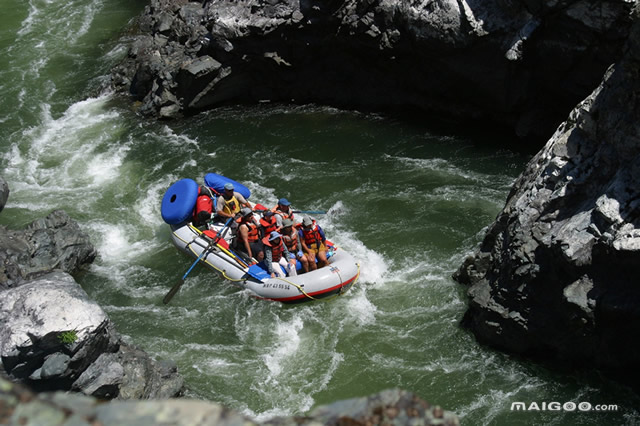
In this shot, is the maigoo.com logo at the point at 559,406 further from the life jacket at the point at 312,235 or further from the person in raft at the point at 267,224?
the person in raft at the point at 267,224

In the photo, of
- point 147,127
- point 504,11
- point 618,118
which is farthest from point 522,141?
point 147,127

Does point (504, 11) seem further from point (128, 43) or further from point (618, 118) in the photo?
point (128, 43)

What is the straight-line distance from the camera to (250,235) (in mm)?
11164

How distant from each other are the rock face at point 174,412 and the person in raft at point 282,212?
8172 mm

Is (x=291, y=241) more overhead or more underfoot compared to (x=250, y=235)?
more overhead

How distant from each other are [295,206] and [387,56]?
4.45 meters

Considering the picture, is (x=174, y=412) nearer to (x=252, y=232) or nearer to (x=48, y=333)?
(x=48, y=333)

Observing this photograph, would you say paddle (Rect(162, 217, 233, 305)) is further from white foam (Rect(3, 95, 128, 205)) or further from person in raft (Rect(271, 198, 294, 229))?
white foam (Rect(3, 95, 128, 205))

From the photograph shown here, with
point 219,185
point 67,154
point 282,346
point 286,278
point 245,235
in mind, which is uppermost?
point 219,185

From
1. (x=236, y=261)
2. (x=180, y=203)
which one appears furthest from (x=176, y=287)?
(x=180, y=203)

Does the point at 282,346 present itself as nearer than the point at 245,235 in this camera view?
Yes

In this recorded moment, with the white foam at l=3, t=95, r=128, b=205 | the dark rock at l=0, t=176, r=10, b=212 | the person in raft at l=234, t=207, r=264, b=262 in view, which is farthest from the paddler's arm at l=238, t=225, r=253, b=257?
the dark rock at l=0, t=176, r=10, b=212

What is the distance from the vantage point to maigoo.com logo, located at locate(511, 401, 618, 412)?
8281mm

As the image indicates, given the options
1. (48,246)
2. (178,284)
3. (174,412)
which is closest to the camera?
(174,412)
